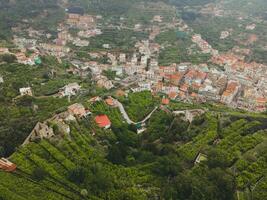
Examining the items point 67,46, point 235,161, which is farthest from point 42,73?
point 235,161

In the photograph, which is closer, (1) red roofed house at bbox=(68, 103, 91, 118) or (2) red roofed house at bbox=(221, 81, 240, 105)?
(1) red roofed house at bbox=(68, 103, 91, 118)

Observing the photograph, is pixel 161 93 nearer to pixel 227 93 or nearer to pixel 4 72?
pixel 227 93

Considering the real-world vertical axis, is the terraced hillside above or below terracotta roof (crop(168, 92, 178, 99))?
above

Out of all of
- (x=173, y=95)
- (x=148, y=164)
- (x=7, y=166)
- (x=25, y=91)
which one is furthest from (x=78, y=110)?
(x=173, y=95)

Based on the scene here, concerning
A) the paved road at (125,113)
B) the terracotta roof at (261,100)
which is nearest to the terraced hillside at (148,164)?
the paved road at (125,113)

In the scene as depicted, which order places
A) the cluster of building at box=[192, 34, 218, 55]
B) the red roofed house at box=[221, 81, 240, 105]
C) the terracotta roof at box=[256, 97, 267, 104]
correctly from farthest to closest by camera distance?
1. the cluster of building at box=[192, 34, 218, 55]
2. the red roofed house at box=[221, 81, 240, 105]
3. the terracotta roof at box=[256, 97, 267, 104]

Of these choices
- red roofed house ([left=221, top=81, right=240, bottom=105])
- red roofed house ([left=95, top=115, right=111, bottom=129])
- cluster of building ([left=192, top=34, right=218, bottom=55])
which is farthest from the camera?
cluster of building ([left=192, top=34, right=218, bottom=55])

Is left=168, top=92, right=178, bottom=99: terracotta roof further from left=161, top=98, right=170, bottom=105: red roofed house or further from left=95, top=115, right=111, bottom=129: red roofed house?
left=95, top=115, right=111, bottom=129: red roofed house

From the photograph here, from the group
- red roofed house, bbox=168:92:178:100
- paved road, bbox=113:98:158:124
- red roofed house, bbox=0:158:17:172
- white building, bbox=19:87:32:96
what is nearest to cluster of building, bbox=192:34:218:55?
red roofed house, bbox=168:92:178:100
